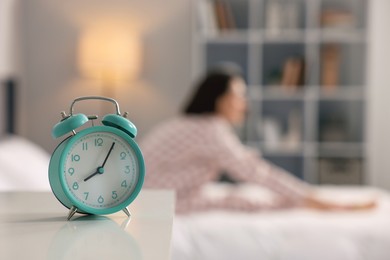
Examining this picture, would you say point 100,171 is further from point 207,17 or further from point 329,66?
point 329,66

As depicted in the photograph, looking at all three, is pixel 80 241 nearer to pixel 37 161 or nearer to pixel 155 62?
pixel 37 161

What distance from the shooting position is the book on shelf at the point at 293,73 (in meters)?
4.45

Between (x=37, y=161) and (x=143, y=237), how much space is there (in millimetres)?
2042

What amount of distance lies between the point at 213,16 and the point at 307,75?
70 centimetres

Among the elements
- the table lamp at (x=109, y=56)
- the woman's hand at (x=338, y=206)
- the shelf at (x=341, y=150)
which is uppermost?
the table lamp at (x=109, y=56)


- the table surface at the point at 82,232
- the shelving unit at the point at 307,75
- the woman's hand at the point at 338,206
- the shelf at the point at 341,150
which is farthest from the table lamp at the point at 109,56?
the table surface at the point at 82,232

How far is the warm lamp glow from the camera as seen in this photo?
4.38 metres

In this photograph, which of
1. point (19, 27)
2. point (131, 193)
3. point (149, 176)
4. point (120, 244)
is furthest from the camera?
point (19, 27)

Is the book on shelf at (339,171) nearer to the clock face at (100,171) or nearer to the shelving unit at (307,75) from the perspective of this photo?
the shelving unit at (307,75)

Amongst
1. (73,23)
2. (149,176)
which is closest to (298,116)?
(73,23)

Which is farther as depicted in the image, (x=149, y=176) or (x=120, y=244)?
(x=149, y=176)

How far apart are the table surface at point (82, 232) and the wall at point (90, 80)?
3.29m

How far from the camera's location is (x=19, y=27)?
433 cm

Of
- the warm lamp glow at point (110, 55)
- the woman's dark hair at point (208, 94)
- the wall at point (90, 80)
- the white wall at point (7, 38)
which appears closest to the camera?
the woman's dark hair at point (208, 94)
